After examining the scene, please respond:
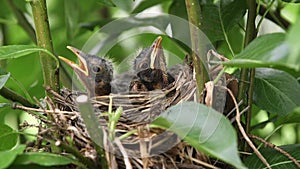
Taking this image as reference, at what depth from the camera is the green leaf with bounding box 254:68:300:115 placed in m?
1.49

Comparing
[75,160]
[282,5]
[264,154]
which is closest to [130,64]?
[282,5]

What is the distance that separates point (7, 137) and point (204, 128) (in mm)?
503

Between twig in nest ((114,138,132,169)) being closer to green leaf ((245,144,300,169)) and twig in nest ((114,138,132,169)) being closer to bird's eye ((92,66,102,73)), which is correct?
green leaf ((245,144,300,169))

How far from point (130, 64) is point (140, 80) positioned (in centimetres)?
27

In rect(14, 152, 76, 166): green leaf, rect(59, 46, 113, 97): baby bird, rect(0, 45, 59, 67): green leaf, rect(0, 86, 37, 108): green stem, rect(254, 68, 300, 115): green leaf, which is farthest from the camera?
rect(59, 46, 113, 97): baby bird

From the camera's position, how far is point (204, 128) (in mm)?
949

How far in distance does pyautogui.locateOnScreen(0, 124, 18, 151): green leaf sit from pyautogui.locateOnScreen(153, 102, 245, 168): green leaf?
0.38m

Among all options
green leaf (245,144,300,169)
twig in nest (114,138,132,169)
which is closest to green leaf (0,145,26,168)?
twig in nest (114,138,132,169)

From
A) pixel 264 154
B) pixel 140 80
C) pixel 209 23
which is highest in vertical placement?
pixel 209 23

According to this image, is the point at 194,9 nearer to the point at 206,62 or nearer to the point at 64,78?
the point at 206,62

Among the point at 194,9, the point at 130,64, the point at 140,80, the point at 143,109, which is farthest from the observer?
the point at 130,64

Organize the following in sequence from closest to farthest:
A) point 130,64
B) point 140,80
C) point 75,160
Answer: point 75,160, point 140,80, point 130,64

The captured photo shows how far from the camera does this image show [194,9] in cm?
115

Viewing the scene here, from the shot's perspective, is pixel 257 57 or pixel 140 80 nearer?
pixel 257 57
